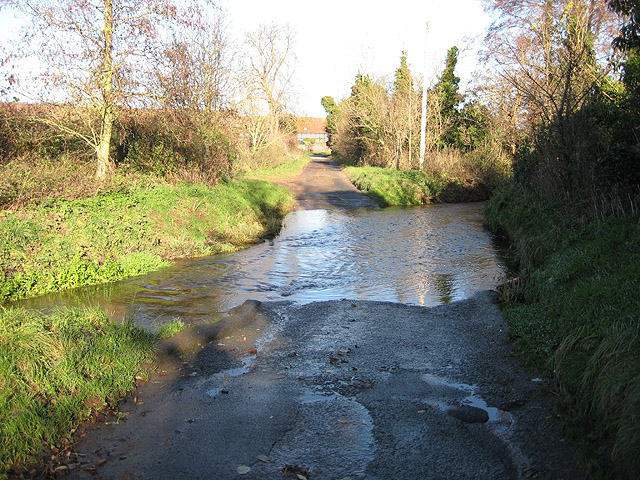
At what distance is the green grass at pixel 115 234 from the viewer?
9.55 m

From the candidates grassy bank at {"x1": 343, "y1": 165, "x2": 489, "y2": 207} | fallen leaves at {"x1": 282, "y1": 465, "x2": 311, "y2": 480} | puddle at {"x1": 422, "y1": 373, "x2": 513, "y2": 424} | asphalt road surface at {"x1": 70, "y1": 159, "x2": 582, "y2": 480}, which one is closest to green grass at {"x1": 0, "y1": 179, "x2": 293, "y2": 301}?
asphalt road surface at {"x1": 70, "y1": 159, "x2": 582, "y2": 480}

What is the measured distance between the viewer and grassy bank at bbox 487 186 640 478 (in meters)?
3.81

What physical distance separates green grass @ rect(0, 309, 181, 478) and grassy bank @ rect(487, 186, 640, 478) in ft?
13.6

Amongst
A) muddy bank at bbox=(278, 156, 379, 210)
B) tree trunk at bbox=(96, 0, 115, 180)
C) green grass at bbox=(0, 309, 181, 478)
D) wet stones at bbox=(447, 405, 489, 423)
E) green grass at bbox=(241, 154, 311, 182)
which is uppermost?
tree trunk at bbox=(96, 0, 115, 180)

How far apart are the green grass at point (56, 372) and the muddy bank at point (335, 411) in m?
0.26

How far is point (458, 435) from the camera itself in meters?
4.41

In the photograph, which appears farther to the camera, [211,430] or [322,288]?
[322,288]

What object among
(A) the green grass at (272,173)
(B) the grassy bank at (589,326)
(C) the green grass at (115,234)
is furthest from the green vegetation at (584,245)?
(A) the green grass at (272,173)

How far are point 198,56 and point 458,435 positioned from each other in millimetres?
21568

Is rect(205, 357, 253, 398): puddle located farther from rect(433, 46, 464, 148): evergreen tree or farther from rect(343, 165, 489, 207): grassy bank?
rect(433, 46, 464, 148): evergreen tree

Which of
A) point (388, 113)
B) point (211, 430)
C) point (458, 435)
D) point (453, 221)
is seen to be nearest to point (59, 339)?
point (211, 430)

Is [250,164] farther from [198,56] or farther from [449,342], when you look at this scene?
[449,342]

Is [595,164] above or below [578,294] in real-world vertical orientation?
above

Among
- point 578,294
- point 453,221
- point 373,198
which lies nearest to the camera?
point 578,294
